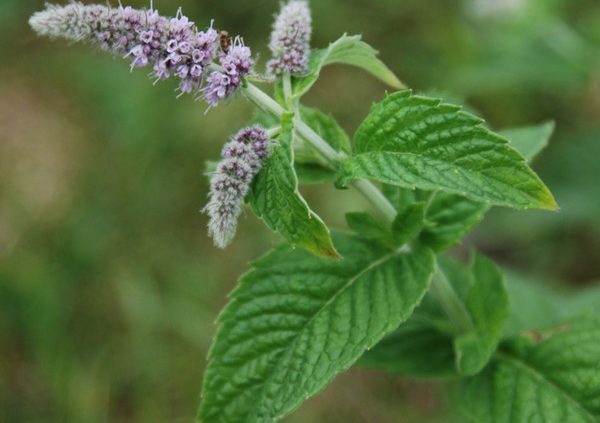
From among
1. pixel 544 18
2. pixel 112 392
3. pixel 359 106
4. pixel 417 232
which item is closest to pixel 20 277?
pixel 112 392

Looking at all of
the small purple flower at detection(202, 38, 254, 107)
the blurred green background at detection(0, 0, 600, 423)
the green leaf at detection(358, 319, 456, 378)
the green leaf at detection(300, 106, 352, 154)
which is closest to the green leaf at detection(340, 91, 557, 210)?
the green leaf at detection(300, 106, 352, 154)

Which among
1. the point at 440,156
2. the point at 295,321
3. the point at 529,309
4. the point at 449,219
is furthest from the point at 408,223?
the point at 529,309

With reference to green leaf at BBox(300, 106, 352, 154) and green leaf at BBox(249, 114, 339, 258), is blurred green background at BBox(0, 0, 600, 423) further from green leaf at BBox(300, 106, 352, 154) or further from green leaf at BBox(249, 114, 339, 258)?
green leaf at BBox(249, 114, 339, 258)

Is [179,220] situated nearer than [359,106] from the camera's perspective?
Yes

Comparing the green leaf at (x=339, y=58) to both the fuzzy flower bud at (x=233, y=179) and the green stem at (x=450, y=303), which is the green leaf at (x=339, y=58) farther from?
the green stem at (x=450, y=303)

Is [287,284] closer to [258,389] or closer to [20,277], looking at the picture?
[258,389]

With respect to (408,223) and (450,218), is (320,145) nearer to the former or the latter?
(408,223)
